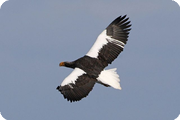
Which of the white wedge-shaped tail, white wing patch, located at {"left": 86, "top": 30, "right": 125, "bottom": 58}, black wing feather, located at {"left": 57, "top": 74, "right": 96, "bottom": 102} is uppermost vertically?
white wing patch, located at {"left": 86, "top": 30, "right": 125, "bottom": 58}

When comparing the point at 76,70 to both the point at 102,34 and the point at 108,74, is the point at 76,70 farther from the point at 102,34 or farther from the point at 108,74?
the point at 102,34

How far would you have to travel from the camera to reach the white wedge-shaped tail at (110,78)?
2281 cm

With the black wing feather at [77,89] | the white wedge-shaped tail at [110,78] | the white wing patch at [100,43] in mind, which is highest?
the white wing patch at [100,43]

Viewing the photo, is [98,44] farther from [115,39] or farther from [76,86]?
[76,86]

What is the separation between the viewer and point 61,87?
22.1 metres

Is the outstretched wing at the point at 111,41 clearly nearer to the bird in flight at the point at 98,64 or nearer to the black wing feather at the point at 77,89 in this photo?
the bird in flight at the point at 98,64

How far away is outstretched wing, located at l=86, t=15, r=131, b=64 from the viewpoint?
24266 millimetres

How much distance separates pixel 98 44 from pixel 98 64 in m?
1.48

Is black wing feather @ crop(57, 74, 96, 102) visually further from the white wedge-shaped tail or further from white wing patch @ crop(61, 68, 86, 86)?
the white wedge-shaped tail

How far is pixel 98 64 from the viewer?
77.6 ft

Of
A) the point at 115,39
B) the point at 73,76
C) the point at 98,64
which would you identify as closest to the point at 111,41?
the point at 115,39

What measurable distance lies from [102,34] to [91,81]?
373cm

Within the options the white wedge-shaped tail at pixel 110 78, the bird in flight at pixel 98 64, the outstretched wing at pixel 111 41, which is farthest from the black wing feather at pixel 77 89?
the outstretched wing at pixel 111 41

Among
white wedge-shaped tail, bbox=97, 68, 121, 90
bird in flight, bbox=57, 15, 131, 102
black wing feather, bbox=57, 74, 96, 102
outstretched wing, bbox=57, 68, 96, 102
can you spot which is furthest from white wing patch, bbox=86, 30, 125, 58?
black wing feather, bbox=57, 74, 96, 102
